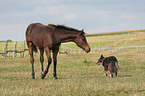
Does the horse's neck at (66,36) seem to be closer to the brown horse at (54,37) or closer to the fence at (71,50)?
the brown horse at (54,37)

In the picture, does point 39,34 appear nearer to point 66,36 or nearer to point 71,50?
point 66,36

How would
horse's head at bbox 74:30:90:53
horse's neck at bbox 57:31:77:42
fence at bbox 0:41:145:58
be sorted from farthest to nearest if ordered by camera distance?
fence at bbox 0:41:145:58, horse's neck at bbox 57:31:77:42, horse's head at bbox 74:30:90:53

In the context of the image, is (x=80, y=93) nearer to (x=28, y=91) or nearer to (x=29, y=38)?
(x=28, y=91)

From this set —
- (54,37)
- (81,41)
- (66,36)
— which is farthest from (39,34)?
(81,41)

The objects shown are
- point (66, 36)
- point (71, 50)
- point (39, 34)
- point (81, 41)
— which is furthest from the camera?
point (71, 50)

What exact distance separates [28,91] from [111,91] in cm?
257

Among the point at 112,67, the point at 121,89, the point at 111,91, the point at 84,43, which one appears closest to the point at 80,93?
the point at 111,91

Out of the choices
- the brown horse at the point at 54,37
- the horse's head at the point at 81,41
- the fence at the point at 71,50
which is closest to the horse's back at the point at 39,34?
the brown horse at the point at 54,37

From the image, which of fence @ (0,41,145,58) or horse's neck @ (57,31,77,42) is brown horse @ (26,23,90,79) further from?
fence @ (0,41,145,58)

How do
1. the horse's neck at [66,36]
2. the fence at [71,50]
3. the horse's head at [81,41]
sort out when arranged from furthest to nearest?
the fence at [71,50] < the horse's neck at [66,36] < the horse's head at [81,41]

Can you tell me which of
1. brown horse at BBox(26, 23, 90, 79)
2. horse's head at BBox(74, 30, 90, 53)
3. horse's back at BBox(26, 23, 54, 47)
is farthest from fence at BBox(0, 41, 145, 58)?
horse's head at BBox(74, 30, 90, 53)

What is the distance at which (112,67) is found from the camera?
460 inches

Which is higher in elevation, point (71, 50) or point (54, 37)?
point (54, 37)

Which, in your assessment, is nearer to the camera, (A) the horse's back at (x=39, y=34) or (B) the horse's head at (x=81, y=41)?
(B) the horse's head at (x=81, y=41)
